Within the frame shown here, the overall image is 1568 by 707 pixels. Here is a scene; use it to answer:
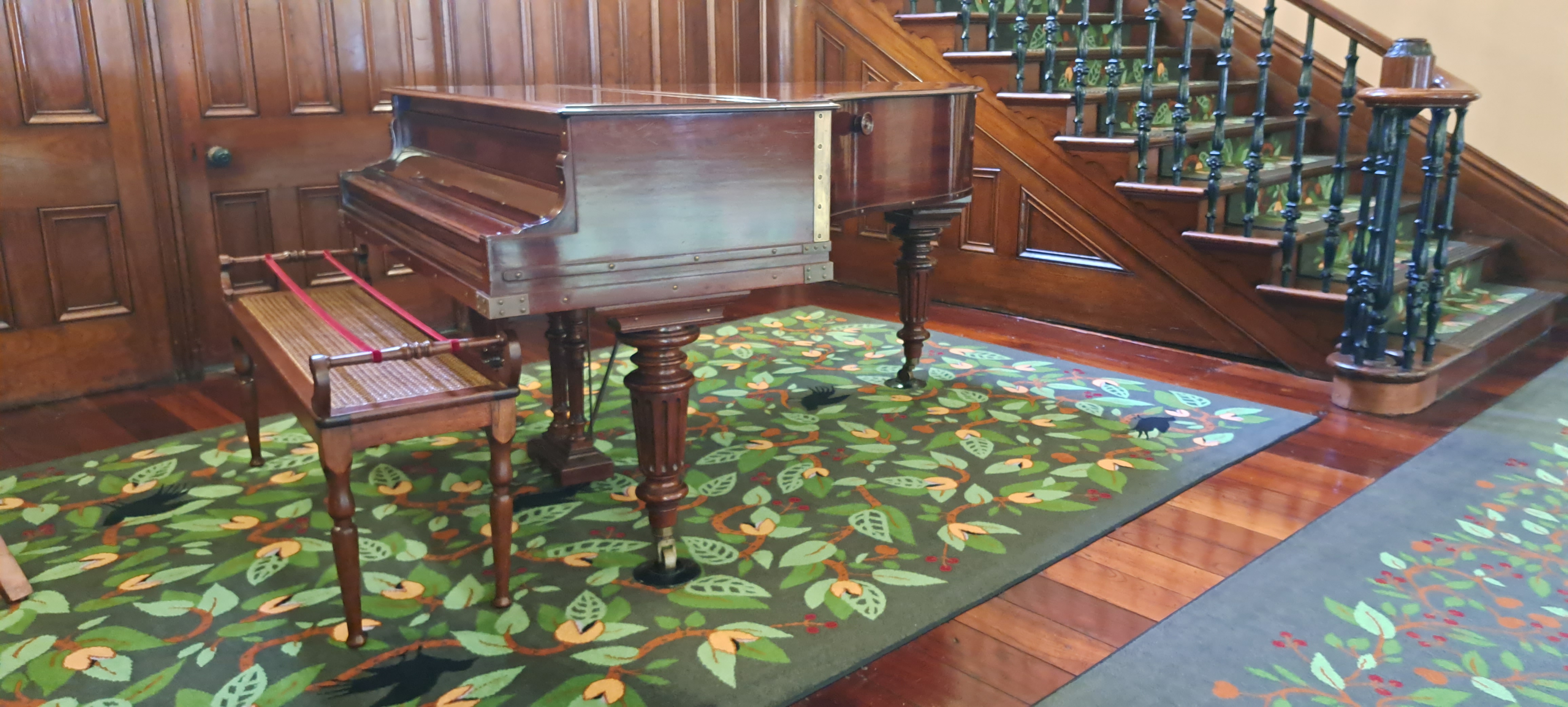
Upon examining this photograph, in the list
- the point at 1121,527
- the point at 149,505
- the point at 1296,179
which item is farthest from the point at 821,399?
the point at 149,505

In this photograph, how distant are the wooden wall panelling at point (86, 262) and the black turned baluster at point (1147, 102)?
3504 millimetres

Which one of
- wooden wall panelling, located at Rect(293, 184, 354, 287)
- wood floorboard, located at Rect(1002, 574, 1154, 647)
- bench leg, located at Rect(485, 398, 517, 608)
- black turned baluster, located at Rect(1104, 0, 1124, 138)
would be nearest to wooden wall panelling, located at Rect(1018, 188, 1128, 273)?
black turned baluster, located at Rect(1104, 0, 1124, 138)

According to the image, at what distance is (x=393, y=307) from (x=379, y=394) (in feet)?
1.63

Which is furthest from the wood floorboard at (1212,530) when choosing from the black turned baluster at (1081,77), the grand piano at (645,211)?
the black turned baluster at (1081,77)

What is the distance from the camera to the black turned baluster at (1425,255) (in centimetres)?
307

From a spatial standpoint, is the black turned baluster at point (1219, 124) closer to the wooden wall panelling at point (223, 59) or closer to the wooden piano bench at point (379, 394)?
the wooden piano bench at point (379, 394)

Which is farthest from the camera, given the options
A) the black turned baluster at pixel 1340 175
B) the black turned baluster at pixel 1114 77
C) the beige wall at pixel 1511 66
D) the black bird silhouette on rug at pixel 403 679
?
the beige wall at pixel 1511 66

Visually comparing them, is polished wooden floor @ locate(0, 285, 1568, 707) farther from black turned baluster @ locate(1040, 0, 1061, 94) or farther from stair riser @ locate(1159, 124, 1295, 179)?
black turned baluster @ locate(1040, 0, 1061, 94)

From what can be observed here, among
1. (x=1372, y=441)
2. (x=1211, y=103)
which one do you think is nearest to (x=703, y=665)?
(x=1372, y=441)

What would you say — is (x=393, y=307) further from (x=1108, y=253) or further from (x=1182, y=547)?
(x=1108, y=253)

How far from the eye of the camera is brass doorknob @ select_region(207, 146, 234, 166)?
3.52m

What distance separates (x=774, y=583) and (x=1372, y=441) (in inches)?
74.9

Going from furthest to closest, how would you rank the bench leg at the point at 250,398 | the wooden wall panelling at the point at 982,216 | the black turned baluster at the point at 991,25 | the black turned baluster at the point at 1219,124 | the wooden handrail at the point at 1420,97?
the wooden wall panelling at the point at 982,216 → the black turned baluster at the point at 991,25 → the black turned baluster at the point at 1219,124 → the wooden handrail at the point at 1420,97 → the bench leg at the point at 250,398

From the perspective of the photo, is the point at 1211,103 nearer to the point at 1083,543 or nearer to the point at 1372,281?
the point at 1372,281
